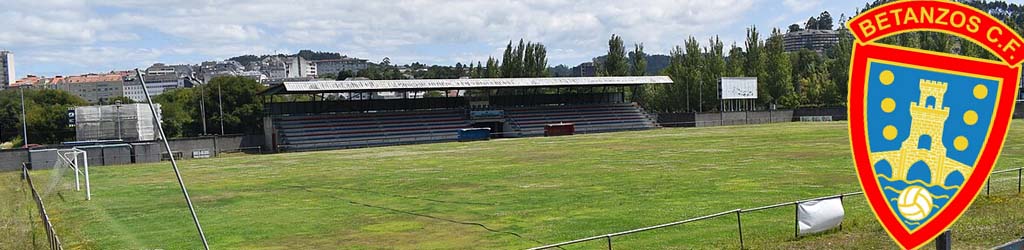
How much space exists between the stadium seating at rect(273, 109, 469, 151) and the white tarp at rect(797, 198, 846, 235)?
57208 millimetres

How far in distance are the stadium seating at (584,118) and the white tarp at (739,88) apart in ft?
31.2

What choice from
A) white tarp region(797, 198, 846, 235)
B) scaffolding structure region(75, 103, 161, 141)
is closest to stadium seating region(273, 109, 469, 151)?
scaffolding structure region(75, 103, 161, 141)

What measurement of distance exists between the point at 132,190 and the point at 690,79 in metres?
81.2

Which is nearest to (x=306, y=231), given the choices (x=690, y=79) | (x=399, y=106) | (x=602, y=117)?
(x=399, y=106)

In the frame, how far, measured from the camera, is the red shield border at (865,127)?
375cm

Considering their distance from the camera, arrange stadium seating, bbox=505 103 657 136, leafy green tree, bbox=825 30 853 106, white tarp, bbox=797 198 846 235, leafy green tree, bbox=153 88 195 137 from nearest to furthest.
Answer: white tarp, bbox=797 198 846 235 < stadium seating, bbox=505 103 657 136 < leafy green tree, bbox=825 30 853 106 < leafy green tree, bbox=153 88 195 137

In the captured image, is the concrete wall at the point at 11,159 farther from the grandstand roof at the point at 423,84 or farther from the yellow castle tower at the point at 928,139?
the yellow castle tower at the point at 928,139

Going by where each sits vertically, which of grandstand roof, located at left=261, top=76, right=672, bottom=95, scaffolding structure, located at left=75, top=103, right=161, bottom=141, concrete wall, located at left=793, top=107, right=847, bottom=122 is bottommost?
concrete wall, located at left=793, top=107, right=847, bottom=122

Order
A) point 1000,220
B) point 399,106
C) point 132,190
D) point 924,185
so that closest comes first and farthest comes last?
point 924,185 < point 1000,220 < point 132,190 < point 399,106

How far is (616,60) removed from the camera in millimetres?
119812

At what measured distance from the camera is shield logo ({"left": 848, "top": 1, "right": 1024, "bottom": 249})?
12.4 feet

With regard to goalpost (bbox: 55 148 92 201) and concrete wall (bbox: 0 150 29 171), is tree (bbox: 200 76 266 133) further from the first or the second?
goalpost (bbox: 55 148 92 201)

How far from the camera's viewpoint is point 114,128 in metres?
71.1

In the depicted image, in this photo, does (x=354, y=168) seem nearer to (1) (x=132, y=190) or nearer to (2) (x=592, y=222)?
(1) (x=132, y=190)
